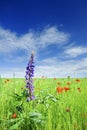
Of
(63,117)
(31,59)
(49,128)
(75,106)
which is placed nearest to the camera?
(49,128)

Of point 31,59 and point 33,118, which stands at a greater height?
point 31,59

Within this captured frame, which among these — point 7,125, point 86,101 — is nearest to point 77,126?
point 7,125

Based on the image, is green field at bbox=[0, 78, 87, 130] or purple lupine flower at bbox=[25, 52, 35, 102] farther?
purple lupine flower at bbox=[25, 52, 35, 102]

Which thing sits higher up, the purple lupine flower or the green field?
the purple lupine flower

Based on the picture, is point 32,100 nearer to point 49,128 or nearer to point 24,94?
point 24,94

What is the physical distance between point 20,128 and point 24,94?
0.56 m

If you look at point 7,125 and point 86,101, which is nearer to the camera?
point 7,125

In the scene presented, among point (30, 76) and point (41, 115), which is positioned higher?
point (30, 76)

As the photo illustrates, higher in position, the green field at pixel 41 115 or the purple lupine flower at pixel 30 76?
the purple lupine flower at pixel 30 76

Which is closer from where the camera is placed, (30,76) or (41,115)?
(41,115)

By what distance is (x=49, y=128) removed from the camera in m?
2.97

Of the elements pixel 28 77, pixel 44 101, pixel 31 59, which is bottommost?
pixel 44 101

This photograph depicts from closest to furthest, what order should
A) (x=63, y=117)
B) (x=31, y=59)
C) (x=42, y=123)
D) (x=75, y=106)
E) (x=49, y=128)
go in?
1. (x=49, y=128)
2. (x=42, y=123)
3. (x=31, y=59)
4. (x=63, y=117)
5. (x=75, y=106)

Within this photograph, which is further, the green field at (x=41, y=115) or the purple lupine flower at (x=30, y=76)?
the purple lupine flower at (x=30, y=76)
